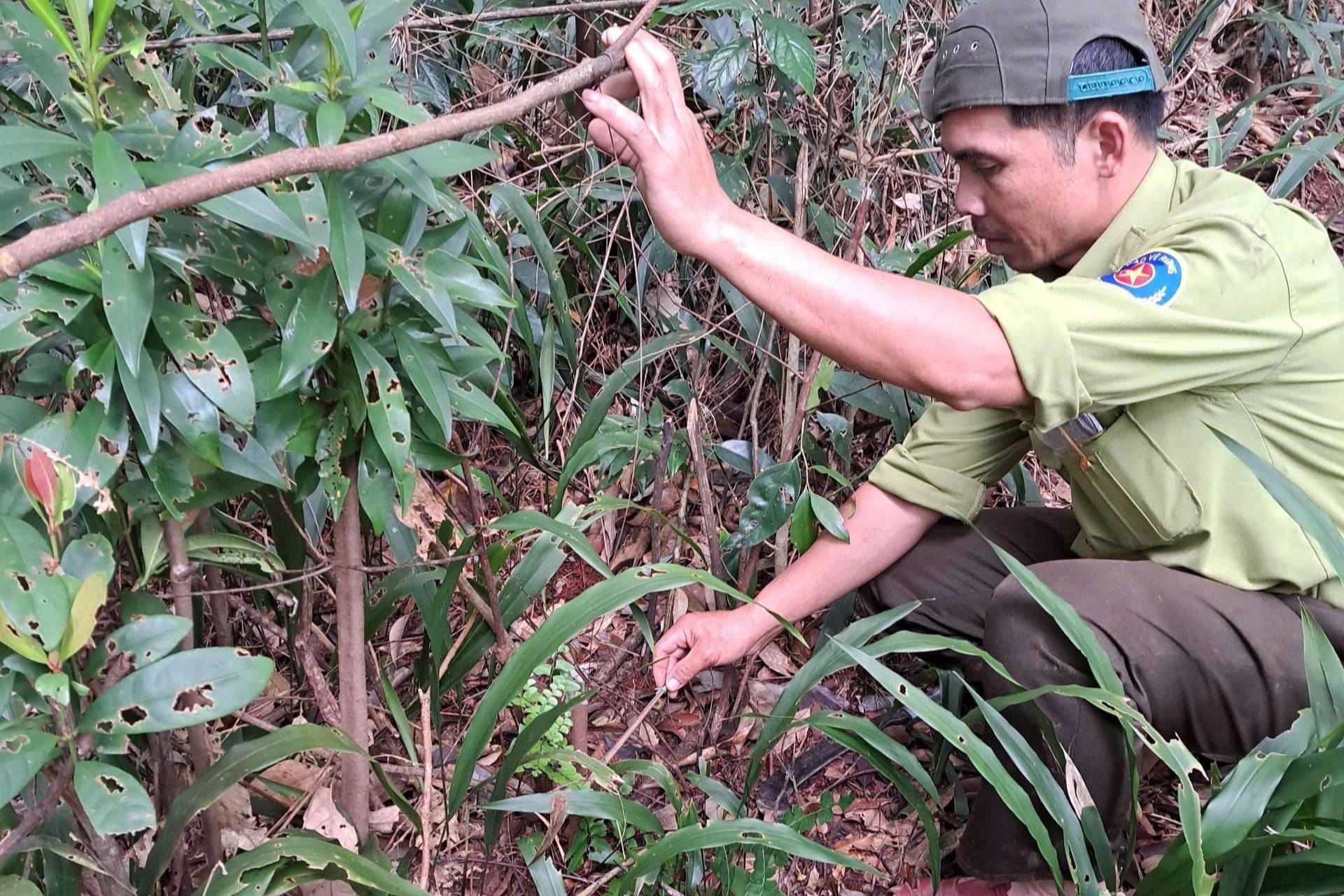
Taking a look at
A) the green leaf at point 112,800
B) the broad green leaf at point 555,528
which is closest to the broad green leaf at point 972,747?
the broad green leaf at point 555,528

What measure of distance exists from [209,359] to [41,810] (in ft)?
1.29

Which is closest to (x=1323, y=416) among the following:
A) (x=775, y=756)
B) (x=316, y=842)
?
(x=775, y=756)

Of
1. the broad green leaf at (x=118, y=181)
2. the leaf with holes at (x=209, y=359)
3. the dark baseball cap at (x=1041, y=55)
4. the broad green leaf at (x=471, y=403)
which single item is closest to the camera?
the broad green leaf at (x=118, y=181)

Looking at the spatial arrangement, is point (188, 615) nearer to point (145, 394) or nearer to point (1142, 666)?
point (145, 394)

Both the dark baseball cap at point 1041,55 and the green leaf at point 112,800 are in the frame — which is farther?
the dark baseball cap at point 1041,55

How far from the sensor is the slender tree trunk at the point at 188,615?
3.14 ft

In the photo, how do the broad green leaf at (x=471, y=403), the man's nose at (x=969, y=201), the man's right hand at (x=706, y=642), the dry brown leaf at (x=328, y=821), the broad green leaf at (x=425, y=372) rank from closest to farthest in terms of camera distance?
the broad green leaf at (x=425, y=372) → the broad green leaf at (x=471, y=403) → the dry brown leaf at (x=328, y=821) → the man's nose at (x=969, y=201) → the man's right hand at (x=706, y=642)

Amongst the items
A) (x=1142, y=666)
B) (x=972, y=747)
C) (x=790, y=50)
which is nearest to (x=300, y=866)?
(x=972, y=747)

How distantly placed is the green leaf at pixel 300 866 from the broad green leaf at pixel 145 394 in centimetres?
42

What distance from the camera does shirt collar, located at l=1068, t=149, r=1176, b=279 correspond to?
139cm

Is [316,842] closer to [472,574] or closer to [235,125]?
[472,574]

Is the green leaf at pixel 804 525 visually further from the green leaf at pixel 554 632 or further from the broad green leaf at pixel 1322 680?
the broad green leaf at pixel 1322 680

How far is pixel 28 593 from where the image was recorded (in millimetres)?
739

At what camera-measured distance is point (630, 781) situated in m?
1.46
